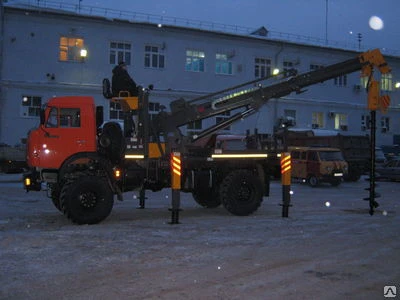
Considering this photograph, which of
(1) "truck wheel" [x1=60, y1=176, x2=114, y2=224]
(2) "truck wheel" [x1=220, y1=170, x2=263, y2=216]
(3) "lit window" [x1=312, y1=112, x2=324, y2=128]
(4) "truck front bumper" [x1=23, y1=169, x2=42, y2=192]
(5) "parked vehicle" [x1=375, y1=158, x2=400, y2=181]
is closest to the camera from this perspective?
(1) "truck wheel" [x1=60, y1=176, x2=114, y2=224]

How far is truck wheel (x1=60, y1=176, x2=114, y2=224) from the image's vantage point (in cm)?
1043

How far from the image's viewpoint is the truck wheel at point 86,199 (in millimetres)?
10430

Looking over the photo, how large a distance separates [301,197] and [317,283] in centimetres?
1160

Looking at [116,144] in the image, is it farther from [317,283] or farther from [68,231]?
[317,283]

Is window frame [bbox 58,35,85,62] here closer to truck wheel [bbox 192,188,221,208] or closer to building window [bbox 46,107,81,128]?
truck wheel [bbox 192,188,221,208]

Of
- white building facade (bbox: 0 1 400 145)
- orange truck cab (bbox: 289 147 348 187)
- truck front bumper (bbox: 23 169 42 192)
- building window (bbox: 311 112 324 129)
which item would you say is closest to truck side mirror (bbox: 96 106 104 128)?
truck front bumper (bbox: 23 169 42 192)

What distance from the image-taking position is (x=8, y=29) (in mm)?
29453

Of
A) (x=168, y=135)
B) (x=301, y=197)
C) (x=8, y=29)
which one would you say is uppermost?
(x=8, y=29)

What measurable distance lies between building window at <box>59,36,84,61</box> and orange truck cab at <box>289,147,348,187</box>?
15210mm

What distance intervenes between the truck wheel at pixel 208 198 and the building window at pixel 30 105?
63.4 ft

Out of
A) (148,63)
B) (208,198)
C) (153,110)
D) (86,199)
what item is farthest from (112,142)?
(148,63)

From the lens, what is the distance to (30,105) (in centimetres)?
3042

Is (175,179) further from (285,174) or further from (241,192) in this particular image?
(285,174)

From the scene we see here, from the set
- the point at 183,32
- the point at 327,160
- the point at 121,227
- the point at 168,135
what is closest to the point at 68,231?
the point at 121,227
